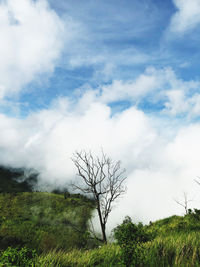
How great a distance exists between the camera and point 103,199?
50.1 ft

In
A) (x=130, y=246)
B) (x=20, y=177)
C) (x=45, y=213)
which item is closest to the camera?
(x=130, y=246)

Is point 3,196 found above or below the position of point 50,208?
above

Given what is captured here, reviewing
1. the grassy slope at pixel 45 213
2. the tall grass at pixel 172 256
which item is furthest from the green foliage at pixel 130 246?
the grassy slope at pixel 45 213

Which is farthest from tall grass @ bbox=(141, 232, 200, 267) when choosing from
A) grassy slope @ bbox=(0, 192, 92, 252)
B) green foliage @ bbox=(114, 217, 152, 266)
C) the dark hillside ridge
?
the dark hillside ridge

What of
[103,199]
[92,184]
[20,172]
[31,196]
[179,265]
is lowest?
[179,265]

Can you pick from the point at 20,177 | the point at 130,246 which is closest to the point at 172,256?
the point at 130,246

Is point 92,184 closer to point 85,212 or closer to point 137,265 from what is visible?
point 137,265

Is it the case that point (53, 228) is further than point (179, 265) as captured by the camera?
Yes

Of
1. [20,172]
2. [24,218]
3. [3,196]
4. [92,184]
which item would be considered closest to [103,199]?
[92,184]

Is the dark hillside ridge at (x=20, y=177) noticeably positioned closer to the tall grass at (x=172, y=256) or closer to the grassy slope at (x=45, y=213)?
the grassy slope at (x=45, y=213)

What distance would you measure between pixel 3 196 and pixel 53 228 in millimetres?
28515

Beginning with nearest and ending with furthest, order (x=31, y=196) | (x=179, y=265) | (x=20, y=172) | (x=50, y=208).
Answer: (x=179, y=265)
(x=50, y=208)
(x=31, y=196)
(x=20, y=172)

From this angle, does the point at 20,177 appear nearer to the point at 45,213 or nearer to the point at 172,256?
the point at 45,213

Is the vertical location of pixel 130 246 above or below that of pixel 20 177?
below
